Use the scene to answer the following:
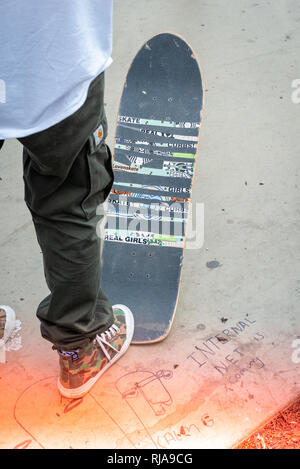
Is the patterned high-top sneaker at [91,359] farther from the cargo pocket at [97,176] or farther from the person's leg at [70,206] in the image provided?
the cargo pocket at [97,176]

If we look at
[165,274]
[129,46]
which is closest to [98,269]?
[165,274]

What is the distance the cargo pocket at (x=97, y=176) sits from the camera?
141 cm

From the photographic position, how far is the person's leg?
4.30ft

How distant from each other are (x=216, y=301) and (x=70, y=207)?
926mm

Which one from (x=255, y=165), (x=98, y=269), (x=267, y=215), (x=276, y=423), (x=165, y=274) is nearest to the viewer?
(x=98, y=269)

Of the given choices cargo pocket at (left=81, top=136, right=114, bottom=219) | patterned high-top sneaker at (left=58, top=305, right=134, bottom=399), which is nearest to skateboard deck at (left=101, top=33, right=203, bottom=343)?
patterned high-top sneaker at (left=58, top=305, right=134, bottom=399)

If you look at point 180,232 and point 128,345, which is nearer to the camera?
point 128,345

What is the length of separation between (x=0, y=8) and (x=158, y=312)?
132cm

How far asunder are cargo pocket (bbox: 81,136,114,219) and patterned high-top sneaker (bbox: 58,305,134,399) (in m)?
0.54

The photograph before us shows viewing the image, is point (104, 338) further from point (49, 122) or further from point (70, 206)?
point (49, 122)

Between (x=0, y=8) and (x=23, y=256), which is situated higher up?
(x=0, y=8)

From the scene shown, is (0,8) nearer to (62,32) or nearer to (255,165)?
(62,32)
